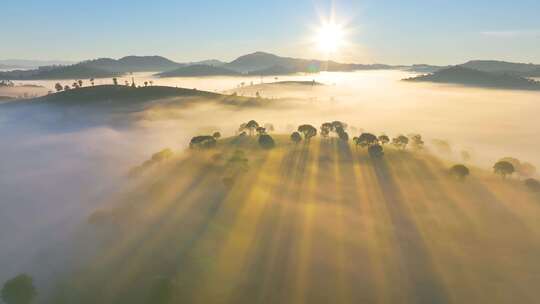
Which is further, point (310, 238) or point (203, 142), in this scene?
point (203, 142)

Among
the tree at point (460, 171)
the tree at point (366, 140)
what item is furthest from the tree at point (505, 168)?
the tree at point (366, 140)

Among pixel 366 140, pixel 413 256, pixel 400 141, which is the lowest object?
pixel 413 256

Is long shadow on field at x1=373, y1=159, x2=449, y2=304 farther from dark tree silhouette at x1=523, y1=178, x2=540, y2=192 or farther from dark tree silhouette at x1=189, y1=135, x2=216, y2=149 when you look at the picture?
dark tree silhouette at x1=189, y1=135, x2=216, y2=149

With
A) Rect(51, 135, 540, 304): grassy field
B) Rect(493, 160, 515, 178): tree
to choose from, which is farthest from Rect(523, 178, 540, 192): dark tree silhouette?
Rect(493, 160, 515, 178): tree

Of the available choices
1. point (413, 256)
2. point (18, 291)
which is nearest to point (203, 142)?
point (18, 291)

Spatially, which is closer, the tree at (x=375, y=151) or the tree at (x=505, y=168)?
the tree at (x=505, y=168)

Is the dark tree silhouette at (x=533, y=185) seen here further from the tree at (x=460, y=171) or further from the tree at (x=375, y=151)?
the tree at (x=375, y=151)

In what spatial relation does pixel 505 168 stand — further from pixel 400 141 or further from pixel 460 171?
pixel 400 141

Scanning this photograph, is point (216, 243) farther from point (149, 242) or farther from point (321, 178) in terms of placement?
point (321, 178)
